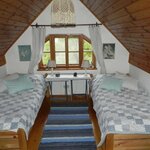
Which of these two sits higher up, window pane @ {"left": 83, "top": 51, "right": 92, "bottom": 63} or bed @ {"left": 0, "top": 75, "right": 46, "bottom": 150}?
window pane @ {"left": 83, "top": 51, "right": 92, "bottom": 63}

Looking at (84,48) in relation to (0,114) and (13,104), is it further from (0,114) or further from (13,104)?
(0,114)

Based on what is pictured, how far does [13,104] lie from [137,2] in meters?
2.27

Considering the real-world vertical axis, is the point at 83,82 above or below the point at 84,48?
below

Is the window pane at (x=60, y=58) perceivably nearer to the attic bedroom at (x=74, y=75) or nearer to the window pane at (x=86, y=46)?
the attic bedroom at (x=74, y=75)

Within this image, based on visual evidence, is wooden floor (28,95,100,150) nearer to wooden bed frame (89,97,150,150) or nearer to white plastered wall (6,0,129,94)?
wooden bed frame (89,97,150,150)

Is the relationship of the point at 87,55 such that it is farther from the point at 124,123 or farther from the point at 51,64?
the point at 124,123

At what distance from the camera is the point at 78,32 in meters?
4.43

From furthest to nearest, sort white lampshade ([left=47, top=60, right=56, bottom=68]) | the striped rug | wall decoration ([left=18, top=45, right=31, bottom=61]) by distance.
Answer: wall decoration ([left=18, top=45, right=31, bottom=61]), white lampshade ([left=47, top=60, right=56, bottom=68]), the striped rug

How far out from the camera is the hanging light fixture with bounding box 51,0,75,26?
3080mm

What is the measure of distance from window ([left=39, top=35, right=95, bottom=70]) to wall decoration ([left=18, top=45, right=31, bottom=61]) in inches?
14.1

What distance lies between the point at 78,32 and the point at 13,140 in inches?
113

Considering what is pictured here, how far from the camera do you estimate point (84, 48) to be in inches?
182

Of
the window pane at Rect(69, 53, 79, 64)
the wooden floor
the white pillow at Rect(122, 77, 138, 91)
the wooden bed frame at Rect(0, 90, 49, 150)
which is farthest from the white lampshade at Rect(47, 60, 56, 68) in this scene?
the wooden bed frame at Rect(0, 90, 49, 150)

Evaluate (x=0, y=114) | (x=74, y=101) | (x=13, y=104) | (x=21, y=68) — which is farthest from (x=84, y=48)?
(x=0, y=114)
